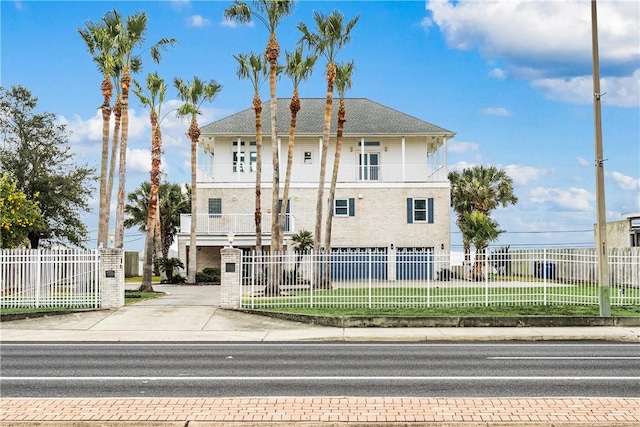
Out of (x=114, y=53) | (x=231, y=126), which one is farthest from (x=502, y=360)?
(x=231, y=126)

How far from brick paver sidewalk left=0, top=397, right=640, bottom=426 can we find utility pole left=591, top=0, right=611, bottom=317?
1241cm

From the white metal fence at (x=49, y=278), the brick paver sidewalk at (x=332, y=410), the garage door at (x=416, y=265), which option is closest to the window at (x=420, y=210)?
the garage door at (x=416, y=265)

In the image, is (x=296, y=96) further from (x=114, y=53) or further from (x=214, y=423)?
(x=214, y=423)

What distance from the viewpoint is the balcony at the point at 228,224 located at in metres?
45.8

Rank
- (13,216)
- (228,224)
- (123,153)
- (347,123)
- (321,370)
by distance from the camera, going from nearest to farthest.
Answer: (321,370) < (123,153) < (13,216) < (228,224) < (347,123)

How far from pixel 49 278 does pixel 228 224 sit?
21138 millimetres

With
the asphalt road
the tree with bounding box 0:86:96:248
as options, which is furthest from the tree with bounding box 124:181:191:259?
the asphalt road

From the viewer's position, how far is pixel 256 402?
407 inches

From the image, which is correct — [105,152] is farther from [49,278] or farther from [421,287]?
[421,287]

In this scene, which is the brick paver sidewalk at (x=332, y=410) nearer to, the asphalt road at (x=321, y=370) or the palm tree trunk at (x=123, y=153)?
the asphalt road at (x=321, y=370)

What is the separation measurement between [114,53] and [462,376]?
93.4 ft

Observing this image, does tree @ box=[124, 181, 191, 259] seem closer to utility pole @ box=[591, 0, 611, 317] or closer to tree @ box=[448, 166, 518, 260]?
tree @ box=[448, 166, 518, 260]

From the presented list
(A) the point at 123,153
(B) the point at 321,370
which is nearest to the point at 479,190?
(A) the point at 123,153

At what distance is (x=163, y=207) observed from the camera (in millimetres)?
59906
